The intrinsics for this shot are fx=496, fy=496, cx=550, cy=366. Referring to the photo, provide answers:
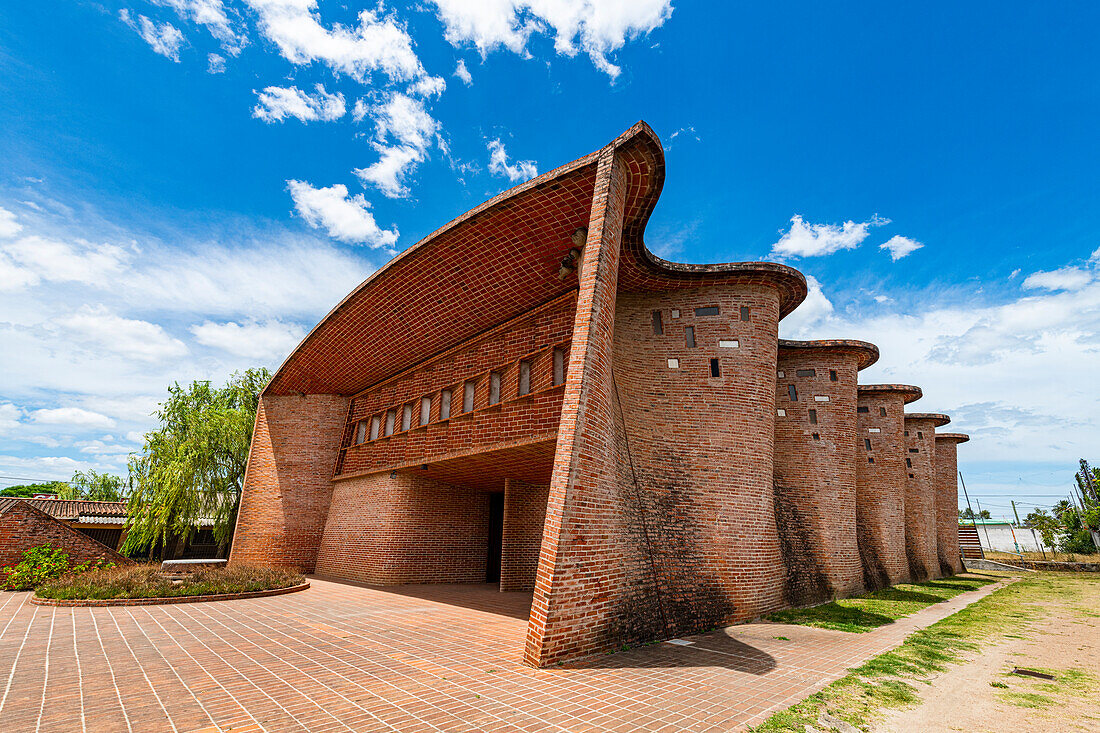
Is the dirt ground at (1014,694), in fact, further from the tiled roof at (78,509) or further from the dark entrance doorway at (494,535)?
the tiled roof at (78,509)

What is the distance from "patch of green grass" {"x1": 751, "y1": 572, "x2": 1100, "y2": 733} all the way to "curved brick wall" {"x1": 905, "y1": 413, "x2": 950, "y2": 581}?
10928 mm

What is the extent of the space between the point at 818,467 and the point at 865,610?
3596mm

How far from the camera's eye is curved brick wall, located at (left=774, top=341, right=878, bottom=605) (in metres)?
12.0

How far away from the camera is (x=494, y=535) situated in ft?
54.2

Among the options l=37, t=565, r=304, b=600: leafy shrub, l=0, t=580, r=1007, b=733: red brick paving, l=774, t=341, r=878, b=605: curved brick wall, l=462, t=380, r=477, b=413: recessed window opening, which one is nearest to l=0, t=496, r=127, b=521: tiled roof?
l=37, t=565, r=304, b=600: leafy shrub

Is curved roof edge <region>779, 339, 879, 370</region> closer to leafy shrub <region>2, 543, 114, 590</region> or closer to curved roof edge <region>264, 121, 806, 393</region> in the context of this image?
curved roof edge <region>264, 121, 806, 393</region>

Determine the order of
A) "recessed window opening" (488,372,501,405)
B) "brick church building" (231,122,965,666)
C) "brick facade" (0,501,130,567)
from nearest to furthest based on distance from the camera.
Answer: "brick church building" (231,122,965,666) → "brick facade" (0,501,130,567) → "recessed window opening" (488,372,501,405)

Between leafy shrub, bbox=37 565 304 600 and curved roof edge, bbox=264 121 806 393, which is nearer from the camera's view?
curved roof edge, bbox=264 121 806 393

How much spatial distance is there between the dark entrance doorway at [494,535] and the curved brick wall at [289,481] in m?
6.16

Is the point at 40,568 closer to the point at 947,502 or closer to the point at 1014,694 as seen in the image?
the point at 1014,694

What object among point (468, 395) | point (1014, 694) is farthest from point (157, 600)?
point (1014, 694)

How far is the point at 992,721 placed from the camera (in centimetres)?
431

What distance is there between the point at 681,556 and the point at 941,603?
32.5ft

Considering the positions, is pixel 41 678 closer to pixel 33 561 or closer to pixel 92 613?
pixel 92 613
